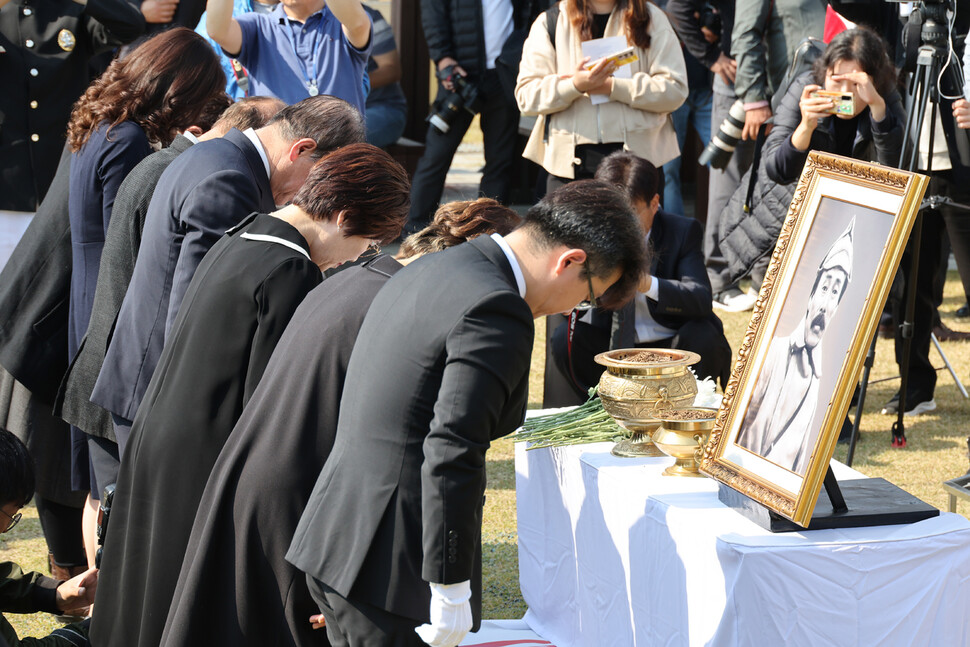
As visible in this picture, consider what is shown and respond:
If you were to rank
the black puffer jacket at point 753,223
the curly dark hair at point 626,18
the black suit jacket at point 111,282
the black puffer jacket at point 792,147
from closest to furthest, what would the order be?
the black suit jacket at point 111,282
the black puffer jacket at point 792,147
the curly dark hair at point 626,18
the black puffer jacket at point 753,223

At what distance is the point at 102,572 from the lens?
2.82 m

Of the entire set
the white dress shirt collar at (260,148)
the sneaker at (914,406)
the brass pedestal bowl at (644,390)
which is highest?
the white dress shirt collar at (260,148)

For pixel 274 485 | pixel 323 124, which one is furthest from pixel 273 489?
pixel 323 124

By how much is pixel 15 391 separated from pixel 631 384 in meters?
2.05

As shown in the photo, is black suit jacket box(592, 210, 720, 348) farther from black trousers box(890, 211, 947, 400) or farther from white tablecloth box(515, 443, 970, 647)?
white tablecloth box(515, 443, 970, 647)

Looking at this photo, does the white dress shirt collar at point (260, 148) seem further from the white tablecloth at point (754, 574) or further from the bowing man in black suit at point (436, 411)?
the white tablecloth at point (754, 574)

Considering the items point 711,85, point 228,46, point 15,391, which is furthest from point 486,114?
point 15,391

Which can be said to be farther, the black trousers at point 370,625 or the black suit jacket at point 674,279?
the black suit jacket at point 674,279

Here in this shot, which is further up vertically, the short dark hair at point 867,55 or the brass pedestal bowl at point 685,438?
the short dark hair at point 867,55

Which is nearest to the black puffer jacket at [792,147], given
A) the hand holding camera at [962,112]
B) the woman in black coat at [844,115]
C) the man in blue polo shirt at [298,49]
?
the woman in black coat at [844,115]

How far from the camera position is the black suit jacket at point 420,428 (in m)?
1.95

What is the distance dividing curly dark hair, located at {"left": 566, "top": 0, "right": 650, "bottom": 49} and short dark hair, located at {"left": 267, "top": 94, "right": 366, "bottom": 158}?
8.36 ft

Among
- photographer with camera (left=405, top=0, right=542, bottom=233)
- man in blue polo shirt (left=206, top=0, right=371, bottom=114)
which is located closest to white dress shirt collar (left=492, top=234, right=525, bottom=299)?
man in blue polo shirt (left=206, top=0, right=371, bottom=114)

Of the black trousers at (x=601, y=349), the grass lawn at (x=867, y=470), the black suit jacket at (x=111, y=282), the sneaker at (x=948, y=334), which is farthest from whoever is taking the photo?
the sneaker at (x=948, y=334)
